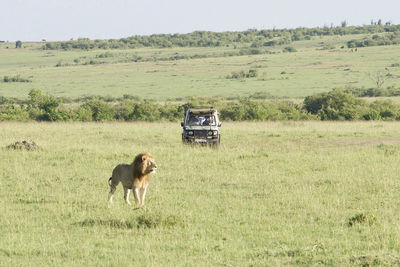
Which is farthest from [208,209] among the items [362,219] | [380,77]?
[380,77]

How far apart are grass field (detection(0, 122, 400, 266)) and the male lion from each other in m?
0.34

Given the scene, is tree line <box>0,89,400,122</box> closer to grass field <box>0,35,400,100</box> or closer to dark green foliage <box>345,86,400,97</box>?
dark green foliage <box>345,86,400,97</box>

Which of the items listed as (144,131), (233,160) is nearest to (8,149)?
(233,160)

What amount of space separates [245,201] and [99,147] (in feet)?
35.6

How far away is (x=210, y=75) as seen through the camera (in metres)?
103

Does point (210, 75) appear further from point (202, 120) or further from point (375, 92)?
point (202, 120)

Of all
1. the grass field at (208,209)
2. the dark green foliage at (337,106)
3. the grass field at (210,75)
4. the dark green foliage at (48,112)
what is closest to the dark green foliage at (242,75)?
the grass field at (210,75)

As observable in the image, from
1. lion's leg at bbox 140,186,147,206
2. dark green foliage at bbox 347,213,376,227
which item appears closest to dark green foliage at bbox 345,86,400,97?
lion's leg at bbox 140,186,147,206

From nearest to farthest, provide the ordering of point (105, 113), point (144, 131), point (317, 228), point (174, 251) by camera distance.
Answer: point (174, 251) → point (317, 228) → point (144, 131) → point (105, 113)

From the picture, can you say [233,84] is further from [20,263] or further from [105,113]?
[20,263]

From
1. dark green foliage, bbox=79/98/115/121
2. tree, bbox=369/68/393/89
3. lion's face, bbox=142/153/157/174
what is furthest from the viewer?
tree, bbox=369/68/393/89

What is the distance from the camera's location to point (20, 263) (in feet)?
25.9

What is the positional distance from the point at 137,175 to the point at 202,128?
10979 millimetres

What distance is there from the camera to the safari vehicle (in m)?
21.9
